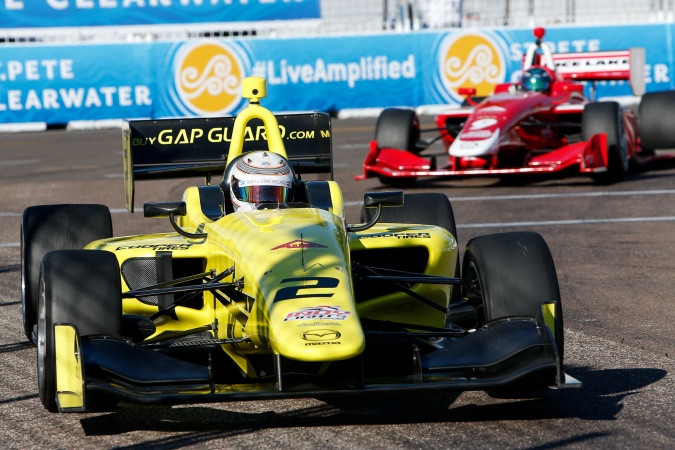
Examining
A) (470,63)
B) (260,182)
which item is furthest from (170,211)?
(470,63)

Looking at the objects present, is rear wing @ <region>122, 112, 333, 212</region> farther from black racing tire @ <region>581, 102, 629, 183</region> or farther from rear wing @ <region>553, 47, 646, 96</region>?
rear wing @ <region>553, 47, 646, 96</region>

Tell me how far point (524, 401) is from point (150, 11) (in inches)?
948

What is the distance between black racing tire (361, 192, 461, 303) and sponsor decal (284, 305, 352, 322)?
2367 mm

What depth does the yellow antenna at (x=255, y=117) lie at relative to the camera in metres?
8.09

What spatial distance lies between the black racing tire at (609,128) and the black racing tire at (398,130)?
216cm

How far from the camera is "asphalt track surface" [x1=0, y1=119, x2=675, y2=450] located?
17.7ft

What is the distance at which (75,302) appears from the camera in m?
5.66

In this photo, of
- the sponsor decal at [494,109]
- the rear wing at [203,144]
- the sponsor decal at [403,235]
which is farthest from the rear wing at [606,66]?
the sponsor decal at [403,235]

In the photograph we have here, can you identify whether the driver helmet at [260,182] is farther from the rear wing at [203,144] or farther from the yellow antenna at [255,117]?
the rear wing at [203,144]

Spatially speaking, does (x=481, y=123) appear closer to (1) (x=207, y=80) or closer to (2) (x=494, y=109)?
(2) (x=494, y=109)

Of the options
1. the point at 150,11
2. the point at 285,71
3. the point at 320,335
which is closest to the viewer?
the point at 320,335

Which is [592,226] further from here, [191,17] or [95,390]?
[191,17]

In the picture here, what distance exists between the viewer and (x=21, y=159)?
69.2 feet

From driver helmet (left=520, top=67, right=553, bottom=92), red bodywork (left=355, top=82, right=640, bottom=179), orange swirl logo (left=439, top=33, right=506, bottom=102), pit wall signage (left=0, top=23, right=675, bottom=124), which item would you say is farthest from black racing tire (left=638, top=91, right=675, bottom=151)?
orange swirl logo (left=439, top=33, right=506, bottom=102)
